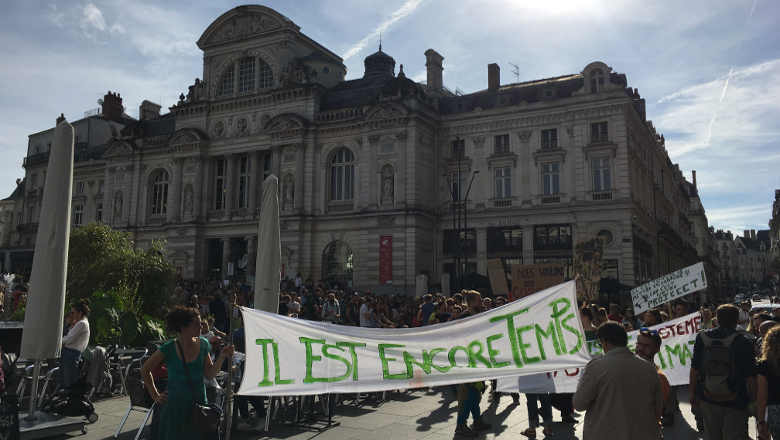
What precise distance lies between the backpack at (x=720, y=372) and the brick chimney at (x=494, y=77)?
125 feet

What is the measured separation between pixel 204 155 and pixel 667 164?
144 ft

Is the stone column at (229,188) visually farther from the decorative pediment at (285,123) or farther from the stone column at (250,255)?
the decorative pediment at (285,123)

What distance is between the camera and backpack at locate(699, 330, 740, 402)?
6.19m

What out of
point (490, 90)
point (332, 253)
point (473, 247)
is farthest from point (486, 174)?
point (332, 253)

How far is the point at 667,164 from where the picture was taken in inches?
2265

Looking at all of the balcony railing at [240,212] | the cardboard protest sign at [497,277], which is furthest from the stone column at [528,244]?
the balcony railing at [240,212]

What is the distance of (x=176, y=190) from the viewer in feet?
144

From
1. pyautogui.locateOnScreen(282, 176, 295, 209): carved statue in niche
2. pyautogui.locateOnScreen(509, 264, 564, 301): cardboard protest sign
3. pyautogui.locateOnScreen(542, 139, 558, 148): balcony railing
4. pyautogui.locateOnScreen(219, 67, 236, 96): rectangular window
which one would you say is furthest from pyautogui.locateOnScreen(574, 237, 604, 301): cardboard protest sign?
pyautogui.locateOnScreen(219, 67, 236, 96): rectangular window

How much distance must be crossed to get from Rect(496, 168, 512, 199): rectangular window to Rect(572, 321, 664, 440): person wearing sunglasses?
32.4 metres

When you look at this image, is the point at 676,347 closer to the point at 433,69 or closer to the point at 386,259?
the point at 386,259

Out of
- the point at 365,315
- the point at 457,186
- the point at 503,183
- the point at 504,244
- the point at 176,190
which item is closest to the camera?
the point at 365,315

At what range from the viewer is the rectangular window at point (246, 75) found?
4344 centimetres

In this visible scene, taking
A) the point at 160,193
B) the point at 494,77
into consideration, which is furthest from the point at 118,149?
the point at 494,77

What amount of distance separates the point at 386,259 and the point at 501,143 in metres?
10.6
